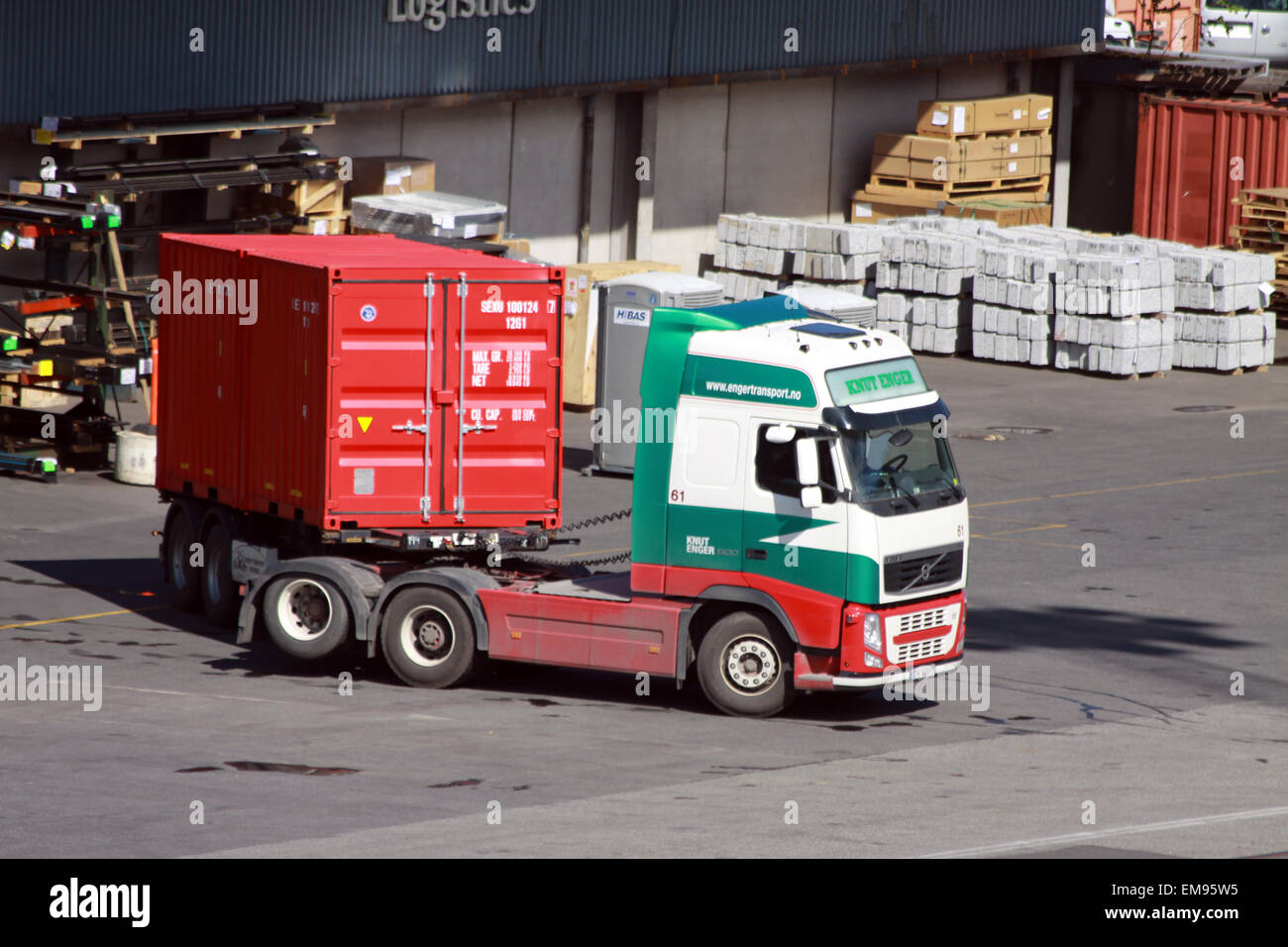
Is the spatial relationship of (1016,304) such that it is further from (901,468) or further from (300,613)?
(300,613)

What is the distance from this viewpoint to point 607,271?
27.9 meters

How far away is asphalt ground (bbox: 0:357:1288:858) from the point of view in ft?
35.8

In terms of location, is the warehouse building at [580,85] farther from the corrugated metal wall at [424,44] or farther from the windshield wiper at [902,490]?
the windshield wiper at [902,490]

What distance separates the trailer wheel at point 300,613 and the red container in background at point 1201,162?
1021 inches

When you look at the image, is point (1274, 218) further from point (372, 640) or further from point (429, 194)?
point (372, 640)

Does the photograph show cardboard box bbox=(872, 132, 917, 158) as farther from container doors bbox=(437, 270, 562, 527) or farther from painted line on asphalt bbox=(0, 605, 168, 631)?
painted line on asphalt bbox=(0, 605, 168, 631)

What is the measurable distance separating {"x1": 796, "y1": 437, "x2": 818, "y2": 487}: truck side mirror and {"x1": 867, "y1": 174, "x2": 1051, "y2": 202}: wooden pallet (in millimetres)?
23543

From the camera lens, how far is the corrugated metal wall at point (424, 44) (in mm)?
25250

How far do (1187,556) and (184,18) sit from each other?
1505 cm

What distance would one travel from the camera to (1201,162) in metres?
38.2

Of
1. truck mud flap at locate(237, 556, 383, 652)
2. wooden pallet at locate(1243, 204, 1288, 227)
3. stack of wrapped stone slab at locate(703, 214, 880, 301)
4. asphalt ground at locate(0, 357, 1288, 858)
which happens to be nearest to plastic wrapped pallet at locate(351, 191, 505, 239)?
stack of wrapped stone slab at locate(703, 214, 880, 301)

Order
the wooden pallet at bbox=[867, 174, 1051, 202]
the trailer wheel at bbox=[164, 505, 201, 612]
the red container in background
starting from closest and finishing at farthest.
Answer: the trailer wheel at bbox=[164, 505, 201, 612]
the wooden pallet at bbox=[867, 174, 1051, 202]
the red container in background

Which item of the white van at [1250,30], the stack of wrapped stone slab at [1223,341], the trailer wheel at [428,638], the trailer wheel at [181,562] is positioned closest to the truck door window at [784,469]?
the trailer wheel at [428,638]

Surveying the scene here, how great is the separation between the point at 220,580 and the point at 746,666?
5.04 metres
